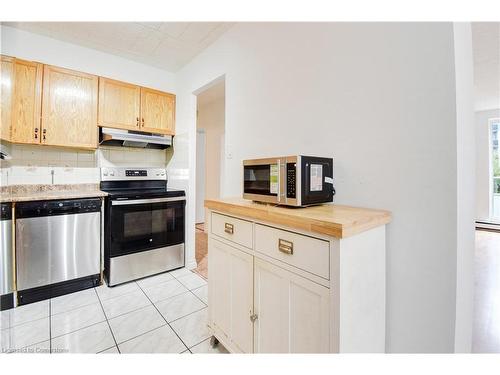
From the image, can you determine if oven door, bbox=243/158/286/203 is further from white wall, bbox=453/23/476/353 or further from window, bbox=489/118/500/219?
window, bbox=489/118/500/219

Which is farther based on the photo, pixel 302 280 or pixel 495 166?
pixel 495 166

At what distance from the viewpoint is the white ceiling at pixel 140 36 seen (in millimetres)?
2174

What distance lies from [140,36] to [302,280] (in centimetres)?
274

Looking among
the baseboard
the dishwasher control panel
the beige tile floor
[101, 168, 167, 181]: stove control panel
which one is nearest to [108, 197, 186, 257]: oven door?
the dishwasher control panel

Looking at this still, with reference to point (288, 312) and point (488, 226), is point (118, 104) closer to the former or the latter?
point (288, 312)

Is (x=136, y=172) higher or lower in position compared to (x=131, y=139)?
lower

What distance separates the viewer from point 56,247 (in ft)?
7.01

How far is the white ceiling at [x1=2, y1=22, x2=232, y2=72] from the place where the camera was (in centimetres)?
217

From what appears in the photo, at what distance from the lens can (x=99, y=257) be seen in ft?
7.79

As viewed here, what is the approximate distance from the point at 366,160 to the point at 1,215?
278 cm

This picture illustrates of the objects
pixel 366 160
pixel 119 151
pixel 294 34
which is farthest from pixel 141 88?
pixel 366 160

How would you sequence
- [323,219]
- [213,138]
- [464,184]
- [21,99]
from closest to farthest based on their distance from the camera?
1. [323,219]
2. [464,184]
3. [21,99]
4. [213,138]

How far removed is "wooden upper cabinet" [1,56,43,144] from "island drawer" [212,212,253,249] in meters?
2.14

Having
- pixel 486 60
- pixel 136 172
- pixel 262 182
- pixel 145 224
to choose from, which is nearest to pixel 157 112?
pixel 136 172
